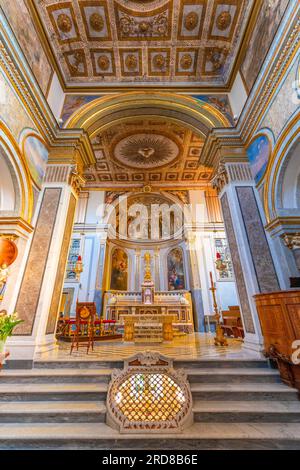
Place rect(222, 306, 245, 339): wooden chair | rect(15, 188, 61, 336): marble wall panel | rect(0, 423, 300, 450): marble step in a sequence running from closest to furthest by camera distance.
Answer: rect(0, 423, 300, 450): marble step, rect(15, 188, 61, 336): marble wall panel, rect(222, 306, 245, 339): wooden chair

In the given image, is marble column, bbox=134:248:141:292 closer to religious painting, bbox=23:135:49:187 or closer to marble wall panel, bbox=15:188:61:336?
marble wall panel, bbox=15:188:61:336

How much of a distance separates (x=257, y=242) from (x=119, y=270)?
9.43m

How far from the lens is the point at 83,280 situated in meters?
11.2

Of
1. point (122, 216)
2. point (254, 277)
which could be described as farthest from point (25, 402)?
point (122, 216)

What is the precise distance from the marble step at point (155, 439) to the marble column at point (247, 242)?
1915mm

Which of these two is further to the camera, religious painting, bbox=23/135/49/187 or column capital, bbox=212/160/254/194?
column capital, bbox=212/160/254/194

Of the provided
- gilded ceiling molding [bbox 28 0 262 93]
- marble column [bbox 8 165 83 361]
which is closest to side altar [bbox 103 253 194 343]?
marble column [bbox 8 165 83 361]

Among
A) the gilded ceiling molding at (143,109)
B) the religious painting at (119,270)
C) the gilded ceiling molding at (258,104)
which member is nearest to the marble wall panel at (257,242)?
the gilded ceiling molding at (258,104)

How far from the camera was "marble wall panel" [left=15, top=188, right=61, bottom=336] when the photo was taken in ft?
14.2

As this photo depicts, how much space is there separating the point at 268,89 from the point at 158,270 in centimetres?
1017

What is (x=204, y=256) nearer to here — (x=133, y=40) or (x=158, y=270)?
(x=158, y=270)

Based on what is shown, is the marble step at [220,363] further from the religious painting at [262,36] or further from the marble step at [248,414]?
the religious painting at [262,36]

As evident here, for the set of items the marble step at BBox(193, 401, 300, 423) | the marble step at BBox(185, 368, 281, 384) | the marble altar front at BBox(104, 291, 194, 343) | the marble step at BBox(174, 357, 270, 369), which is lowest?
the marble step at BBox(193, 401, 300, 423)

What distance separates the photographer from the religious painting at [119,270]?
493 inches
